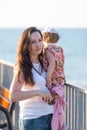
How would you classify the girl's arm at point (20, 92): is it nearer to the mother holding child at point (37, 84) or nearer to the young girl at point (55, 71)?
the mother holding child at point (37, 84)

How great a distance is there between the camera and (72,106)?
273 inches

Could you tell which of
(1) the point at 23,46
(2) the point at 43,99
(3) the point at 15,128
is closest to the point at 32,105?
(2) the point at 43,99

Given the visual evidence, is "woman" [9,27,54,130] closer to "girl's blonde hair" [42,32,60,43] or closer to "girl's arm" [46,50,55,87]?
"girl's arm" [46,50,55,87]

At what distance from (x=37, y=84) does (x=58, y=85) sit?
0.82ft

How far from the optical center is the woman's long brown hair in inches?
231

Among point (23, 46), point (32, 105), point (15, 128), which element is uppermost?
point (23, 46)

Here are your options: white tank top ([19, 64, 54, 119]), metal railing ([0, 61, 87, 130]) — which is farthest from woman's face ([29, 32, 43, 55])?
metal railing ([0, 61, 87, 130])

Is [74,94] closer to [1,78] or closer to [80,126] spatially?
[80,126]

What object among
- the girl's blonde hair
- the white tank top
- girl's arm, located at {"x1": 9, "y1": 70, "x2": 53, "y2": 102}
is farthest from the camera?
the girl's blonde hair

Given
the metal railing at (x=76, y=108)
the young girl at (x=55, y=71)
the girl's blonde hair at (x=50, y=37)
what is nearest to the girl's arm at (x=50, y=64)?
the young girl at (x=55, y=71)

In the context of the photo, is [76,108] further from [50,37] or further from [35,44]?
[35,44]

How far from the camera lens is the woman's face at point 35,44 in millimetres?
5891

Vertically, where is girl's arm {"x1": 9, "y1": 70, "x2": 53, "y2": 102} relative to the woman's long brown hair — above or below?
below

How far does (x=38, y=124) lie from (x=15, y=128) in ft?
8.48
